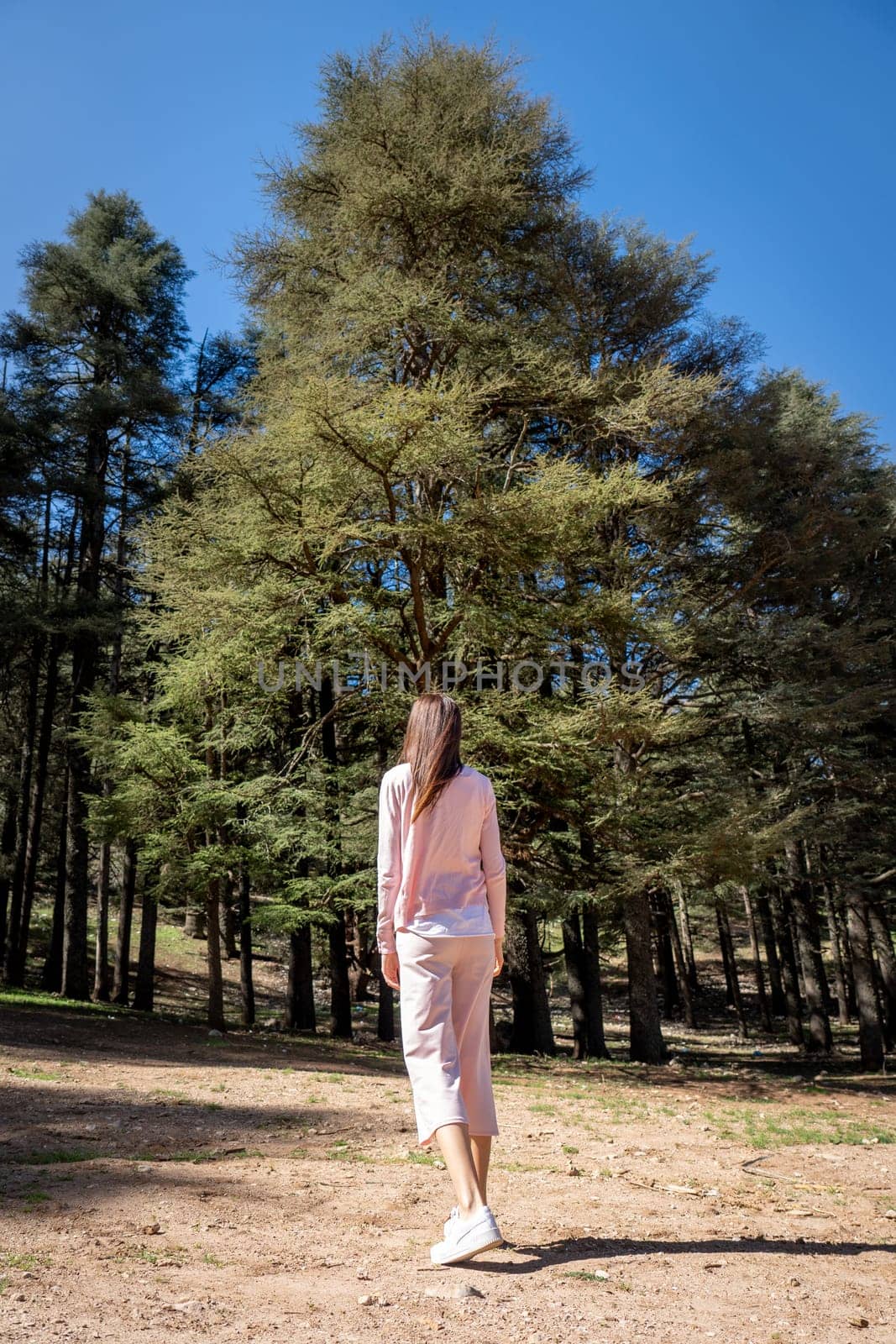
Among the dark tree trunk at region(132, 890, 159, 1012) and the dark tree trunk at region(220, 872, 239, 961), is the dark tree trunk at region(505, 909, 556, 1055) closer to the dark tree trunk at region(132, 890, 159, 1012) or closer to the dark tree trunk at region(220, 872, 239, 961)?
the dark tree trunk at region(220, 872, 239, 961)

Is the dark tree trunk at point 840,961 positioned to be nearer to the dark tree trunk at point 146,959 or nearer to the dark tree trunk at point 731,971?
the dark tree trunk at point 731,971

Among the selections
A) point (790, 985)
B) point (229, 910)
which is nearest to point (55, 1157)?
point (229, 910)

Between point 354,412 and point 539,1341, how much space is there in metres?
9.23

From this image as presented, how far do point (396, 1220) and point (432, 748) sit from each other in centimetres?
189

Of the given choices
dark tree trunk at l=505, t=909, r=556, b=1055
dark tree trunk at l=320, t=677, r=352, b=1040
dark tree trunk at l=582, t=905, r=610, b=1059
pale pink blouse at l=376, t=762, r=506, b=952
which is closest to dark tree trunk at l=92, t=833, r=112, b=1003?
dark tree trunk at l=320, t=677, r=352, b=1040

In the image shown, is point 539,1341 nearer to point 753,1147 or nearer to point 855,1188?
point 855,1188

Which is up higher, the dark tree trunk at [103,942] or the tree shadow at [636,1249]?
the dark tree trunk at [103,942]

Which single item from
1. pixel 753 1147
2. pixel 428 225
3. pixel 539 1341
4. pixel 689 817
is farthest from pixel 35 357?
A: pixel 539 1341

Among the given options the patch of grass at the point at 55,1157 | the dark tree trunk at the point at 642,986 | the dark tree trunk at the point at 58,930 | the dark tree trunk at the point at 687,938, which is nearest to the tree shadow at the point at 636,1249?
the patch of grass at the point at 55,1157

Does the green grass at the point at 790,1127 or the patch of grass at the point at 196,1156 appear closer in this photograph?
the patch of grass at the point at 196,1156

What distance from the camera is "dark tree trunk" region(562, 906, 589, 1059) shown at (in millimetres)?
16516

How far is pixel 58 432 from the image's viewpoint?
18062 mm

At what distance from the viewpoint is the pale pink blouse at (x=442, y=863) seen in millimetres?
3141

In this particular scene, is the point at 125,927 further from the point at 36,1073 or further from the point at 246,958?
the point at 36,1073
